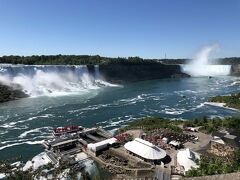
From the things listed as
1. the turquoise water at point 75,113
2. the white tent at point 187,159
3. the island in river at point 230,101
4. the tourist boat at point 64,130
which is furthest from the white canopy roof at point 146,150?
the island in river at point 230,101

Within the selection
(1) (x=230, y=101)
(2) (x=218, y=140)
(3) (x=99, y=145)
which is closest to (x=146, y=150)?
(3) (x=99, y=145)

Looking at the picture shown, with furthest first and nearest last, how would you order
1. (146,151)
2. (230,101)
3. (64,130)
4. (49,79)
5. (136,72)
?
(136,72)
(49,79)
(230,101)
(64,130)
(146,151)

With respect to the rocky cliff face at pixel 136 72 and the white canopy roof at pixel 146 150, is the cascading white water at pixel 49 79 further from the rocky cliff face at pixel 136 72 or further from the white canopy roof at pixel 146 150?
the white canopy roof at pixel 146 150

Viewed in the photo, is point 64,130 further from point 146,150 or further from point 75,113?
point 146,150

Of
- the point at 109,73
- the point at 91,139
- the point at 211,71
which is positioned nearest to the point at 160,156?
the point at 91,139

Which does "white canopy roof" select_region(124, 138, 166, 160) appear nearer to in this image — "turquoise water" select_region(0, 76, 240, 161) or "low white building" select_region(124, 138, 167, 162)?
"low white building" select_region(124, 138, 167, 162)

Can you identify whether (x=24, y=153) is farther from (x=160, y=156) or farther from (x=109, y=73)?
(x=109, y=73)

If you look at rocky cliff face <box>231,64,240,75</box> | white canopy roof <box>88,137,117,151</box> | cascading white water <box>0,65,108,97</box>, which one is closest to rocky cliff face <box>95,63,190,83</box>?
cascading white water <box>0,65,108,97</box>
